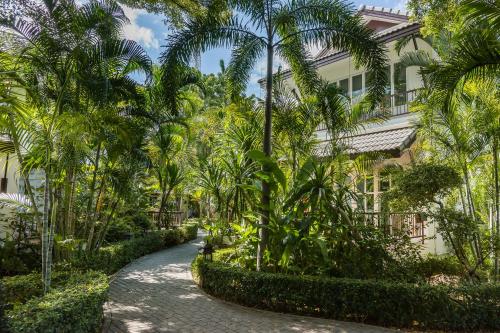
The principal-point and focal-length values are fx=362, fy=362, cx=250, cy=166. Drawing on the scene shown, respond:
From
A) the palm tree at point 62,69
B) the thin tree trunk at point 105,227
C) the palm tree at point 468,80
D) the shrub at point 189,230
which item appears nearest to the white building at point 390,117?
the palm tree at point 468,80

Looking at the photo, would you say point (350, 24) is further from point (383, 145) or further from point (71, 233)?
point (71, 233)

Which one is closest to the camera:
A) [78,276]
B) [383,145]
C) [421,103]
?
[78,276]

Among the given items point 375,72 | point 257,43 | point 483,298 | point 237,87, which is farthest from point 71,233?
point 483,298

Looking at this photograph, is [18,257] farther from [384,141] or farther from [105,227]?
[384,141]

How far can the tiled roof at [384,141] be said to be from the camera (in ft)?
36.9

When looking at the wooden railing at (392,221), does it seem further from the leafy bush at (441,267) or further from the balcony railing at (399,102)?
the balcony railing at (399,102)

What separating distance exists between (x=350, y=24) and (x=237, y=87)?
305 cm

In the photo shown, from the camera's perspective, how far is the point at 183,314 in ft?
Result: 21.7

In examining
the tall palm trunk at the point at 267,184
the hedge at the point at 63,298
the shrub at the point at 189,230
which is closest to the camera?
the hedge at the point at 63,298

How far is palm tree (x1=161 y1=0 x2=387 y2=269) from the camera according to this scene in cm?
752

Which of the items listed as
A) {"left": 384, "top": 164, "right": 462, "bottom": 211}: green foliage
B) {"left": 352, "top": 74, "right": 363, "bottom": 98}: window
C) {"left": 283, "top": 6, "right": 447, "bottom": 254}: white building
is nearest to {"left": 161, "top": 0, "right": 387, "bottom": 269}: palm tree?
{"left": 384, "top": 164, "right": 462, "bottom": 211}: green foliage

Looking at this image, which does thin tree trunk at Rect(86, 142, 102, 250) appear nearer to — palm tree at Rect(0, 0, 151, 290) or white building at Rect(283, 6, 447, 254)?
palm tree at Rect(0, 0, 151, 290)

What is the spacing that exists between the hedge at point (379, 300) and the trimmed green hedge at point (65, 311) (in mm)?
2776

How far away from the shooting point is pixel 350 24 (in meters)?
7.50
